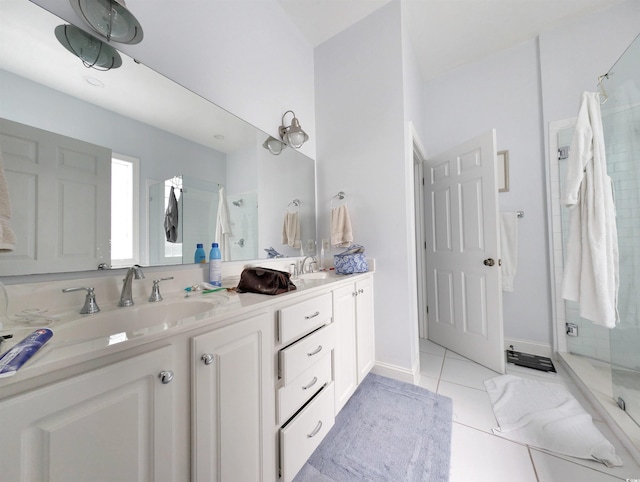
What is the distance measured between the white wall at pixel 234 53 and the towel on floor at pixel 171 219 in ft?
1.93

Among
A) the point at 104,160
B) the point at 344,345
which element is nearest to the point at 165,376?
the point at 104,160

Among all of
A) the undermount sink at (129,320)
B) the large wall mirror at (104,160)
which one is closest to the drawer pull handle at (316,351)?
the undermount sink at (129,320)

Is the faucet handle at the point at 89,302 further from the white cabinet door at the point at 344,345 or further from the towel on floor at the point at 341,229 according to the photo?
the towel on floor at the point at 341,229

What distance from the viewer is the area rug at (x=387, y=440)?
3.36ft

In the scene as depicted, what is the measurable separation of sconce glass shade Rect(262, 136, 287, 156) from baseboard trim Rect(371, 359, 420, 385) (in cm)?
178

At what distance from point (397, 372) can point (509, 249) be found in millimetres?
1531

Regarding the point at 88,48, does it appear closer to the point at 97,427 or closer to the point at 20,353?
the point at 20,353

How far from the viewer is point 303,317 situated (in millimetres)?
1009

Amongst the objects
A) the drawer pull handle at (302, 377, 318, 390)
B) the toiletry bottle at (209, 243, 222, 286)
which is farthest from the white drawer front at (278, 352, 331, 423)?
the toiletry bottle at (209, 243, 222, 286)

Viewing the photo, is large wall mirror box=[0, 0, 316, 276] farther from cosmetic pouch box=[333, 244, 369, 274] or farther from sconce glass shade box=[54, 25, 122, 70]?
cosmetic pouch box=[333, 244, 369, 274]

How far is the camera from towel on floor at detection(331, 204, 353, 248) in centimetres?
183

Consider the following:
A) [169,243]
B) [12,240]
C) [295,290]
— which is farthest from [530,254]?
[12,240]

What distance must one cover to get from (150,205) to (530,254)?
114 inches

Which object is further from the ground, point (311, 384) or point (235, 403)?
point (235, 403)
